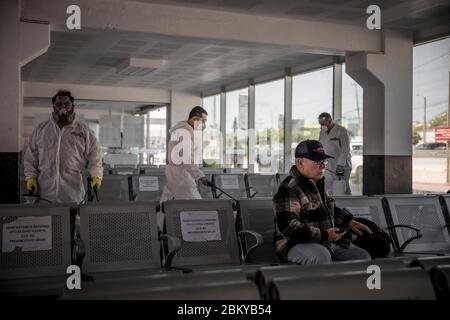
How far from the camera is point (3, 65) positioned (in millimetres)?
6531

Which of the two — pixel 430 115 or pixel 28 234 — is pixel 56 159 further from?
pixel 430 115

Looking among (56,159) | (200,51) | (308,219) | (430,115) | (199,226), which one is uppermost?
(200,51)

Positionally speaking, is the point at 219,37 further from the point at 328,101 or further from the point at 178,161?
the point at 328,101

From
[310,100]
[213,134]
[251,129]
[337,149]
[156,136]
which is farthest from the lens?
[156,136]

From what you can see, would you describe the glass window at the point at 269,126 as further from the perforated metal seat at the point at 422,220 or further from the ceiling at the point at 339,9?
→ the perforated metal seat at the point at 422,220

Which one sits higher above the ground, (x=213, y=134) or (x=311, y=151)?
(x=213, y=134)

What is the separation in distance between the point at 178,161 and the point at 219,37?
2901 millimetres

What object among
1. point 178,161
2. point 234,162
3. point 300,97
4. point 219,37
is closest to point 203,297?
point 178,161

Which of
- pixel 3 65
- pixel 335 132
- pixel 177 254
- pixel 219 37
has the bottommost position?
pixel 177 254

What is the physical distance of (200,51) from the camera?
1074cm

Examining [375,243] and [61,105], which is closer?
[375,243]

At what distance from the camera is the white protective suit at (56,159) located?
4.46 metres

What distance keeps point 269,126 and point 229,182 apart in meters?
A: 7.21

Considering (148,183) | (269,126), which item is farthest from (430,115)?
(269,126)
